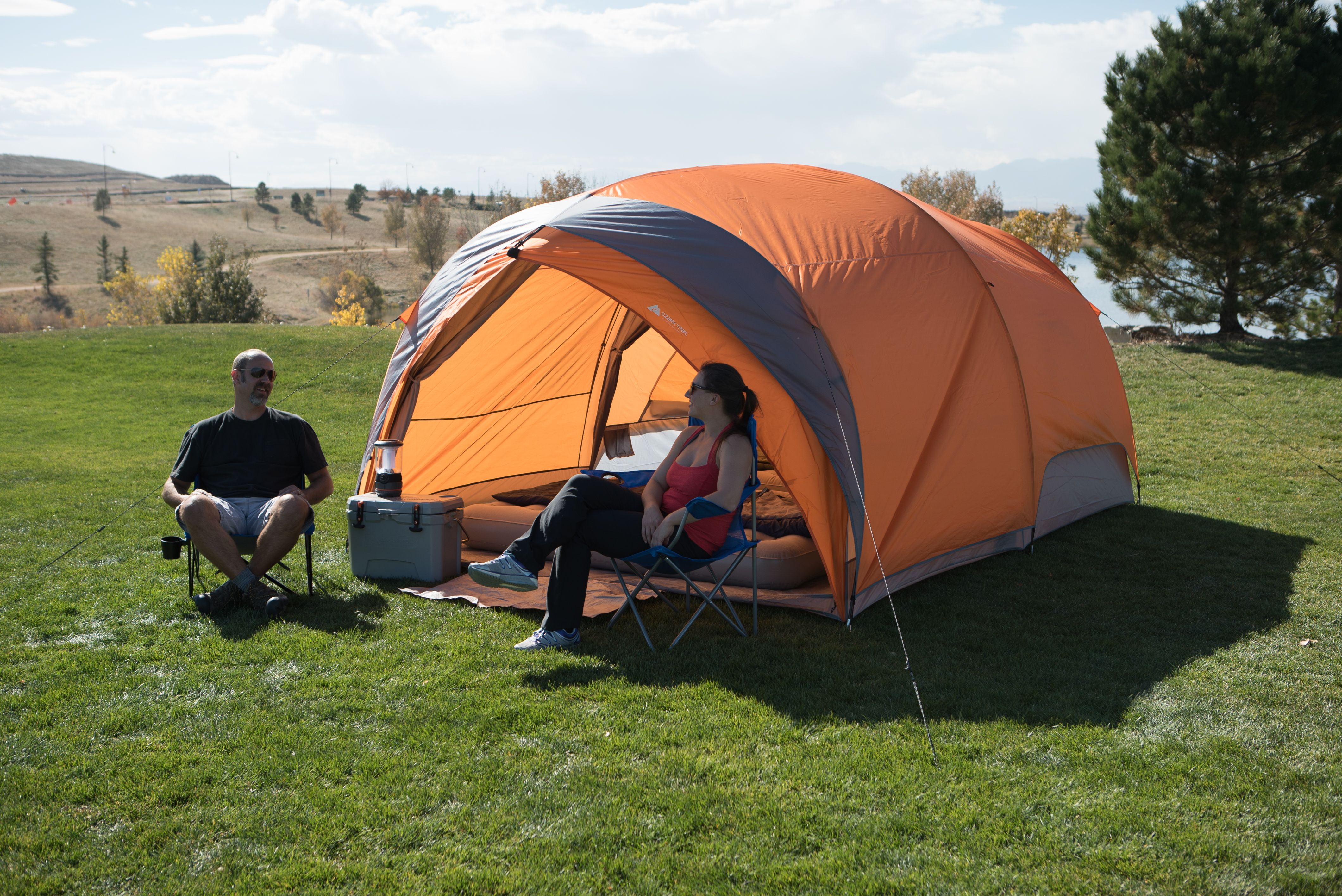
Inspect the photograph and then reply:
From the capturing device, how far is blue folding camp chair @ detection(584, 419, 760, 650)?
415cm

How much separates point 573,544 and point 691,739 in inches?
45.8

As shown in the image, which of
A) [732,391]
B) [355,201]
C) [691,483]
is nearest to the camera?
[732,391]

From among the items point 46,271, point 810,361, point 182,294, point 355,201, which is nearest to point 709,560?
point 810,361

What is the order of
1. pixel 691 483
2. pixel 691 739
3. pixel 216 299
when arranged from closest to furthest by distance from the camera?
pixel 691 739
pixel 691 483
pixel 216 299

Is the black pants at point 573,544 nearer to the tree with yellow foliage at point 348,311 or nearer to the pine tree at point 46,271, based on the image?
the tree with yellow foliage at point 348,311

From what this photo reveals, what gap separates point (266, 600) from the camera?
4621mm

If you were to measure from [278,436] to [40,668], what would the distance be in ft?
4.92

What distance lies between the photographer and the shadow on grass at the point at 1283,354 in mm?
11961

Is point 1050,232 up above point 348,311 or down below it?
above

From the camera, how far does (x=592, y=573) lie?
18.0 feet

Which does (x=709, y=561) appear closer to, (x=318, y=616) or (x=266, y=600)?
(x=318, y=616)

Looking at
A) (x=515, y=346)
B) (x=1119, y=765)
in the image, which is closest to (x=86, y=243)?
(x=515, y=346)

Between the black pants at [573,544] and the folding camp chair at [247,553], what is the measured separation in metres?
1.29

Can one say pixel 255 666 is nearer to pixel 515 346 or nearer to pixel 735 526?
pixel 735 526
